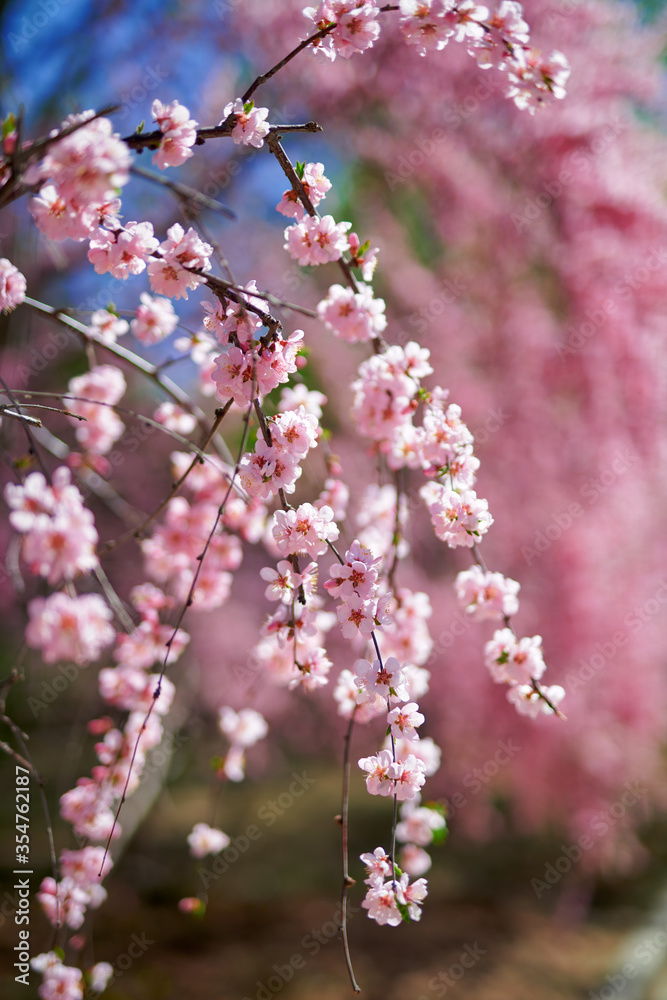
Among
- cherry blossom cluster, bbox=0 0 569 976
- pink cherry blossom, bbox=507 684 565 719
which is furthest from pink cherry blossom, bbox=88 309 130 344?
pink cherry blossom, bbox=507 684 565 719

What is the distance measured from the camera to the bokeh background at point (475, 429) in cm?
303

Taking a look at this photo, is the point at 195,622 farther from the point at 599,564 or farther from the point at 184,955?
the point at 599,564

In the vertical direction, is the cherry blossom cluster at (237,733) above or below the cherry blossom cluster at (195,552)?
below

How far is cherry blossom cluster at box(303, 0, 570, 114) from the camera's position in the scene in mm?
1006

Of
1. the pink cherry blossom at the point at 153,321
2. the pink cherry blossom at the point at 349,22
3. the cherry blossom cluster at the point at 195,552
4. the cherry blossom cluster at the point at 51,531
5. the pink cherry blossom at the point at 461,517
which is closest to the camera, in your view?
the cherry blossom cluster at the point at 51,531

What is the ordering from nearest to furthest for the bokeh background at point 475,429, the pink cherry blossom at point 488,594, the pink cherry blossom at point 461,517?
1. the pink cherry blossom at point 461,517
2. the pink cherry blossom at point 488,594
3. the bokeh background at point 475,429

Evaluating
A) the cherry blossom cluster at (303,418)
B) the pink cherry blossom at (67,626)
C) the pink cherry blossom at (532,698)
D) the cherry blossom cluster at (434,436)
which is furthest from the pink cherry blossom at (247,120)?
the pink cherry blossom at (532,698)

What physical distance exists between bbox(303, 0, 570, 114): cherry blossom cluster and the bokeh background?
1283 millimetres

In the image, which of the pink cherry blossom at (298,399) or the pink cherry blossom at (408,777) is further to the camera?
the pink cherry blossom at (298,399)

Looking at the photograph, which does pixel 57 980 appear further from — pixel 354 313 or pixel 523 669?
pixel 354 313

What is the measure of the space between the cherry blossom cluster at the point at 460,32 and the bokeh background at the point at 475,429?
1283 mm

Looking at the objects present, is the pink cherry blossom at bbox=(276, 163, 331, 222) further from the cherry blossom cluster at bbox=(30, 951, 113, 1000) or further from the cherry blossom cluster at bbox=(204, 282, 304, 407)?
the cherry blossom cluster at bbox=(30, 951, 113, 1000)

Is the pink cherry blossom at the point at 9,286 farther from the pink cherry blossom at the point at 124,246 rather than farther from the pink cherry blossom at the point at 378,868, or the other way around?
the pink cherry blossom at the point at 378,868

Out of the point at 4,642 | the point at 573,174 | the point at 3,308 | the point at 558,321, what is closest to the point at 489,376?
the point at 558,321
